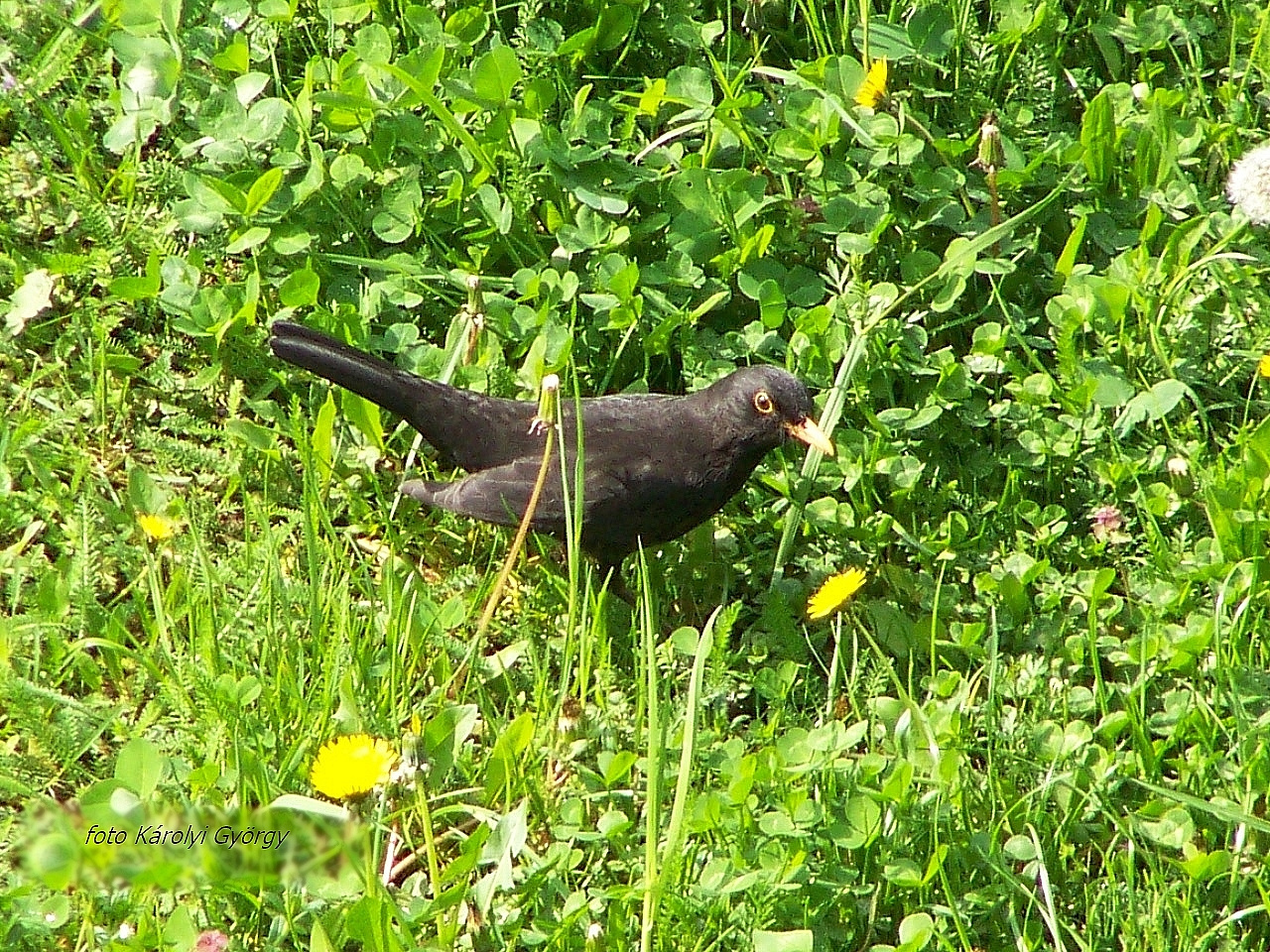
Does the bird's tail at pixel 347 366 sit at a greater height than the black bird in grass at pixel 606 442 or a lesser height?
greater

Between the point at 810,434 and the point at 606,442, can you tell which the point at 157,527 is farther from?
the point at 810,434

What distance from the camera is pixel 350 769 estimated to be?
117 inches

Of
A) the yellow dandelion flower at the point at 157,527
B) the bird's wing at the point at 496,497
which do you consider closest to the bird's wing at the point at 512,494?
the bird's wing at the point at 496,497

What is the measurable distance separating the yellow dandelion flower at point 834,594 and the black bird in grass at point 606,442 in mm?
393

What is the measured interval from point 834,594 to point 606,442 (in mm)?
798

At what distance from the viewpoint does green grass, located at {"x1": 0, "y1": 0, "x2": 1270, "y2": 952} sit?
315 cm

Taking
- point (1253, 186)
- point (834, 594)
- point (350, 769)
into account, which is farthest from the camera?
point (1253, 186)

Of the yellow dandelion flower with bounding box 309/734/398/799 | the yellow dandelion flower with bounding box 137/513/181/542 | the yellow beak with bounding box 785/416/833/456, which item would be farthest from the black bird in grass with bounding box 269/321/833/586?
the yellow dandelion flower with bounding box 309/734/398/799

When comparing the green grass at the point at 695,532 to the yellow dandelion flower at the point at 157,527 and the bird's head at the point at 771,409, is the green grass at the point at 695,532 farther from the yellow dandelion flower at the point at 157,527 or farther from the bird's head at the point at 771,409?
the bird's head at the point at 771,409

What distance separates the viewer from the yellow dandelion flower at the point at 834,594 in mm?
3580

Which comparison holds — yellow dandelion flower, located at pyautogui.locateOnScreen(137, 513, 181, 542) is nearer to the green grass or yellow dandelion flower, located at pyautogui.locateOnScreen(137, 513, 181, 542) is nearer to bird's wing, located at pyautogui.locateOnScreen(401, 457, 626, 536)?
the green grass

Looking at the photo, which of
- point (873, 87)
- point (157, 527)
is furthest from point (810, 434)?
point (157, 527)

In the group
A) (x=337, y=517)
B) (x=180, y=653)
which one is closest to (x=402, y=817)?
(x=180, y=653)

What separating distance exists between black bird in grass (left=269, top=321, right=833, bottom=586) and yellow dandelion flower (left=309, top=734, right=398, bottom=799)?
0.90m
